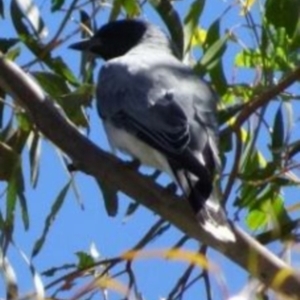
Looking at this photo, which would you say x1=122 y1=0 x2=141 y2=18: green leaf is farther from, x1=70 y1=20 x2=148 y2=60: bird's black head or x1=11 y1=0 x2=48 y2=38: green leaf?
x1=70 y1=20 x2=148 y2=60: bird's black head

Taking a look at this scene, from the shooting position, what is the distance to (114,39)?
134 inches

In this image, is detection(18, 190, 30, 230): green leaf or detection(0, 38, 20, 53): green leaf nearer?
detection(18, 190, 30, 230): green leaf

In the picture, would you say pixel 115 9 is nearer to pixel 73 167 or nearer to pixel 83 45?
pixel 83 45

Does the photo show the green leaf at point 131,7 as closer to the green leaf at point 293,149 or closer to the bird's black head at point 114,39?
the bird's black head at point 114,39

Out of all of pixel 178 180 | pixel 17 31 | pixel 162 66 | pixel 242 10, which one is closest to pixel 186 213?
pixel 178 180

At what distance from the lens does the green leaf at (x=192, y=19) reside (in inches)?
100

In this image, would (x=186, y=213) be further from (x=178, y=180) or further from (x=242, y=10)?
(x=242, y=10)

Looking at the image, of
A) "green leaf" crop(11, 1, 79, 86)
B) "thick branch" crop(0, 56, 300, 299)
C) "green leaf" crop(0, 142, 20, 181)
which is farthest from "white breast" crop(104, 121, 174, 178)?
"thick branch" crop(0, 56, 300, 299)

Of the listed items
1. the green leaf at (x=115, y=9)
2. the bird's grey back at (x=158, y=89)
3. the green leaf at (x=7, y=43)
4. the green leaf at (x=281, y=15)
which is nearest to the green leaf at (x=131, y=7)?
the green leaf at (x=115, y=9)

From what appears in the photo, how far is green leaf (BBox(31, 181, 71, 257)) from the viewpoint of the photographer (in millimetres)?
2266

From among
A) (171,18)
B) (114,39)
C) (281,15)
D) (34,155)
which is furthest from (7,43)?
(114,39)

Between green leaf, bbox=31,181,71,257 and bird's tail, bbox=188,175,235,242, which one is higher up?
bird's tail, bbox=188,175,235,242

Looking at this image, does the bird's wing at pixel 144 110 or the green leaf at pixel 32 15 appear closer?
the bird's wing at pixel 144 110

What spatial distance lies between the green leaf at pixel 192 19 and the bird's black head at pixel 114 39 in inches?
21.4
